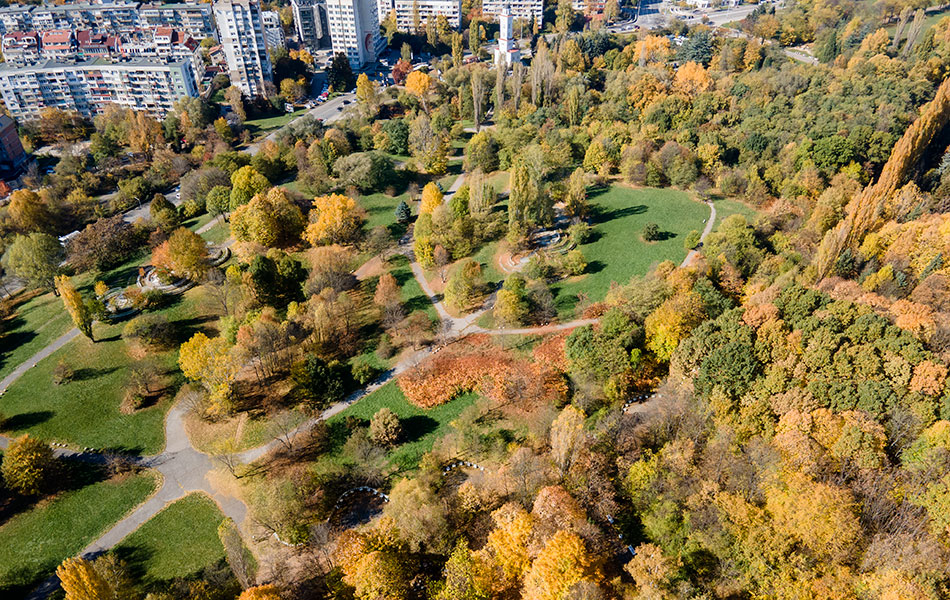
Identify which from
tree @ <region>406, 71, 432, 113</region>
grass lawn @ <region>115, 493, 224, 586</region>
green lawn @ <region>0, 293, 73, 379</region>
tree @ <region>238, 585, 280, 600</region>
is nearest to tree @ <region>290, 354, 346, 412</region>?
grass lawn @ <region>115, 493, 224, 586</region>

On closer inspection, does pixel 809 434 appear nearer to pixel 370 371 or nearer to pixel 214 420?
pixel 370 371

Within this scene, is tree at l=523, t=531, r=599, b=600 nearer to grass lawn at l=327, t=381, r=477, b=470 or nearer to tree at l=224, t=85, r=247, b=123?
grass lawn at l=327, t=381, r=477, b=470

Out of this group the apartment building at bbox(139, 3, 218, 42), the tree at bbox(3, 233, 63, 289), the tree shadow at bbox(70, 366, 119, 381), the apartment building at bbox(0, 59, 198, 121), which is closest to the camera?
the tree shadow at bbox(70, 366, 119, 381)

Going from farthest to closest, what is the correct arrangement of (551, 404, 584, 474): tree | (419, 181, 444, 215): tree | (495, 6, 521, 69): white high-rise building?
(495, 6, 521, 69): white high-rise building < (419, 181, 444, 215): tree < (551, 404, 584, 474): tree

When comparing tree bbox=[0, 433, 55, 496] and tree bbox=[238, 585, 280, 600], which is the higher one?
tree bbox=[238, 585, 280, 600]

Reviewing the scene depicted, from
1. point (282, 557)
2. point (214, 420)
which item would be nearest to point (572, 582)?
point (282, 557)
